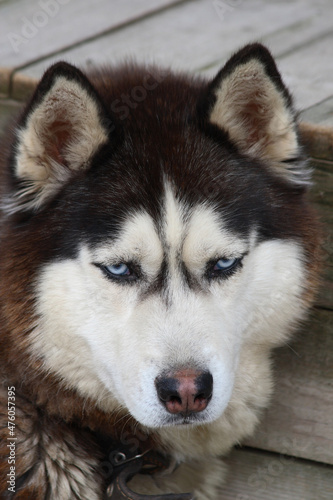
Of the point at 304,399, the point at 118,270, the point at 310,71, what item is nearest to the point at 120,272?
the point at 118,270

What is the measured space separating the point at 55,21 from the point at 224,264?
2551 millimetres

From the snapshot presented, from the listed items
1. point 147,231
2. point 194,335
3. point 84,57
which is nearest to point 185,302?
point 194,335

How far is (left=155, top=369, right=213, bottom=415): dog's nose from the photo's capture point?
238 centimetres

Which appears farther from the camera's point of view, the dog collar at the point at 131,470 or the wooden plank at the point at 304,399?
the wooden plank at the point at 304,399

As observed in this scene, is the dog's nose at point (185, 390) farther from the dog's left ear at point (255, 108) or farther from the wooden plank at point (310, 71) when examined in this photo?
the wooden plank at point (310, 71)

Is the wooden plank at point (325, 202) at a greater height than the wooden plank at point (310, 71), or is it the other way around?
the wooden plank at point (310, 71)

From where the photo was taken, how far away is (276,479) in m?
3.32

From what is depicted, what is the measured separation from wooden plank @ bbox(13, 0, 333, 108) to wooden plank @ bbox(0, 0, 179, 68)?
12 cm

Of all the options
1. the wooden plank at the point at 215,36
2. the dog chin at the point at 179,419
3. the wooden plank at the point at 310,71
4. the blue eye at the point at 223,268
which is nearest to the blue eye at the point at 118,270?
the blue eye at the point at 223,268

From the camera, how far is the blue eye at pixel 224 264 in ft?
8.73

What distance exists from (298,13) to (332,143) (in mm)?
1728

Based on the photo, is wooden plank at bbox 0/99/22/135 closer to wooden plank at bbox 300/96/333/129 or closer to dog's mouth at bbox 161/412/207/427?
wooden plank at bbox 300/96/333/129

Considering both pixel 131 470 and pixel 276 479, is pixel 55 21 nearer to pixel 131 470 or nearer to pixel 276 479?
pixel 131 470

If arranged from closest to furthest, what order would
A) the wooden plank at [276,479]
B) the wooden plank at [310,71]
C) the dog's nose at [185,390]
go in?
1. the dog's nose at [185,390]
2. the wooden plank at [276,479]
3. the wooden plank at [310,71]
